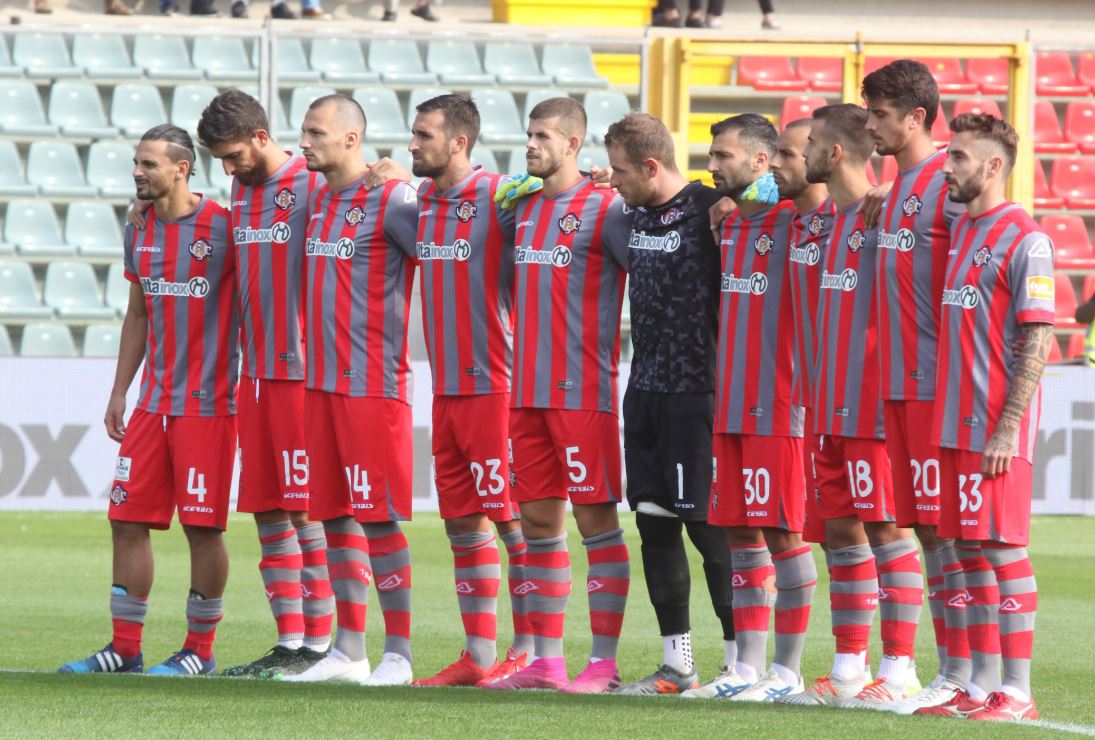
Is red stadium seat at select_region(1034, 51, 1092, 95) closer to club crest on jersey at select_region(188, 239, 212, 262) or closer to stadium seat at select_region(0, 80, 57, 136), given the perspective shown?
stadium seat at select_region(0, 80, 57, 136)

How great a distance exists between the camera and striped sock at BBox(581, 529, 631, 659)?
6539 millimetres

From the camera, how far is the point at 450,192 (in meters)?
6.85

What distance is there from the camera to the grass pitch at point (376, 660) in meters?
5.36

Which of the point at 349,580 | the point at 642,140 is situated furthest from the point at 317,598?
the point at 642,140

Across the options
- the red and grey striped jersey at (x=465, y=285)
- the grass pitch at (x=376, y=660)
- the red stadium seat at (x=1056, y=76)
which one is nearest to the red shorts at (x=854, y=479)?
the grass pitch at (x=376, y=660)

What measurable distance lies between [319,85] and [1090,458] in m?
8.16

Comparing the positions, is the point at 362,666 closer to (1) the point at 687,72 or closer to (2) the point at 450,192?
(2) the point at 450,192

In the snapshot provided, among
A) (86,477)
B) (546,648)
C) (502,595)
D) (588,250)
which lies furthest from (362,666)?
(86,477)

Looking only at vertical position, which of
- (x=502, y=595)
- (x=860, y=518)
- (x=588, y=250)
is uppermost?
(x=588, y=250)

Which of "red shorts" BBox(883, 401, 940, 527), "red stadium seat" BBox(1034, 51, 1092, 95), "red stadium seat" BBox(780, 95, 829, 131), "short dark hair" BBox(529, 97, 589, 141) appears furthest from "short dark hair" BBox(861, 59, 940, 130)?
"red stadium seat" BBox(1034, 51, 1092, 95)

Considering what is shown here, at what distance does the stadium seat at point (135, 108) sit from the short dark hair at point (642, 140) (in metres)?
11.2

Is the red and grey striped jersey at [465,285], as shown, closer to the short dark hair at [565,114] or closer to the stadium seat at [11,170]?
the short dark hair at [565,114]

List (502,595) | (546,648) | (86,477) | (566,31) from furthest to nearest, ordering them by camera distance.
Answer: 1. (566,31)
2. (86,477)
3. (502,595)
4. (546,648)

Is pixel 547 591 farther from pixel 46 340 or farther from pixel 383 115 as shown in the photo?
pixel 383 115
